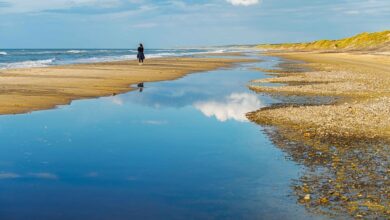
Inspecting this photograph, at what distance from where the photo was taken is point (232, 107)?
20672 millimetres

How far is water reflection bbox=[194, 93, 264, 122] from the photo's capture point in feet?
59.8

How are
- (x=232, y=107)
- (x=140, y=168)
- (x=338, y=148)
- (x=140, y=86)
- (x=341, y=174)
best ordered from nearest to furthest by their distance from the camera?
1. (x=341, y=174)
2. (x=140, y=168)
3. (x=338, y=148)
4. (x=232, y=107)
5. (x=140, y=86)

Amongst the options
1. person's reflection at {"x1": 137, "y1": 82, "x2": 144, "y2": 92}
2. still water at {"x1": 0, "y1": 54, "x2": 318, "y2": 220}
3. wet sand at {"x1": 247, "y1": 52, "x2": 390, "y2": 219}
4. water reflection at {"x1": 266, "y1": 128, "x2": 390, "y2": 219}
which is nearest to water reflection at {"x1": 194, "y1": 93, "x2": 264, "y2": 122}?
still water at {"x1": 0, "y1": 54, "x2": 318, "y2": 220}

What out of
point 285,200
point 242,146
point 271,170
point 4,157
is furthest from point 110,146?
point 285,200

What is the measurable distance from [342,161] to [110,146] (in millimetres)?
5925

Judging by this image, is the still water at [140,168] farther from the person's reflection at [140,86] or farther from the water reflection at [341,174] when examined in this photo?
the person's reflection at [140,86]

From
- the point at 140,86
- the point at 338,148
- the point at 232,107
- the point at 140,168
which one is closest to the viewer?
the point at 140,168

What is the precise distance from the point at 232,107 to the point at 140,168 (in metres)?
10.7

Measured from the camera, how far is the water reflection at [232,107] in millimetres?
18219

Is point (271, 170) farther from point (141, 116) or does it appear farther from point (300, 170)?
point (141, 116)

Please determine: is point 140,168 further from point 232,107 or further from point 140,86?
point 140,86

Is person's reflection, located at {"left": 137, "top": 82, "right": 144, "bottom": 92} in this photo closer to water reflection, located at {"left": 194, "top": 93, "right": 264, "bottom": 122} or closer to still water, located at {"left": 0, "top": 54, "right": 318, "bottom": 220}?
water reflection, located at {"left": 194, "top": 93, "right": 264, "bottom": 122}

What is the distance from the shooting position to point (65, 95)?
23.7 meters

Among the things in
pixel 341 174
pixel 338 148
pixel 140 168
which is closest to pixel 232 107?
pixel 338 148
